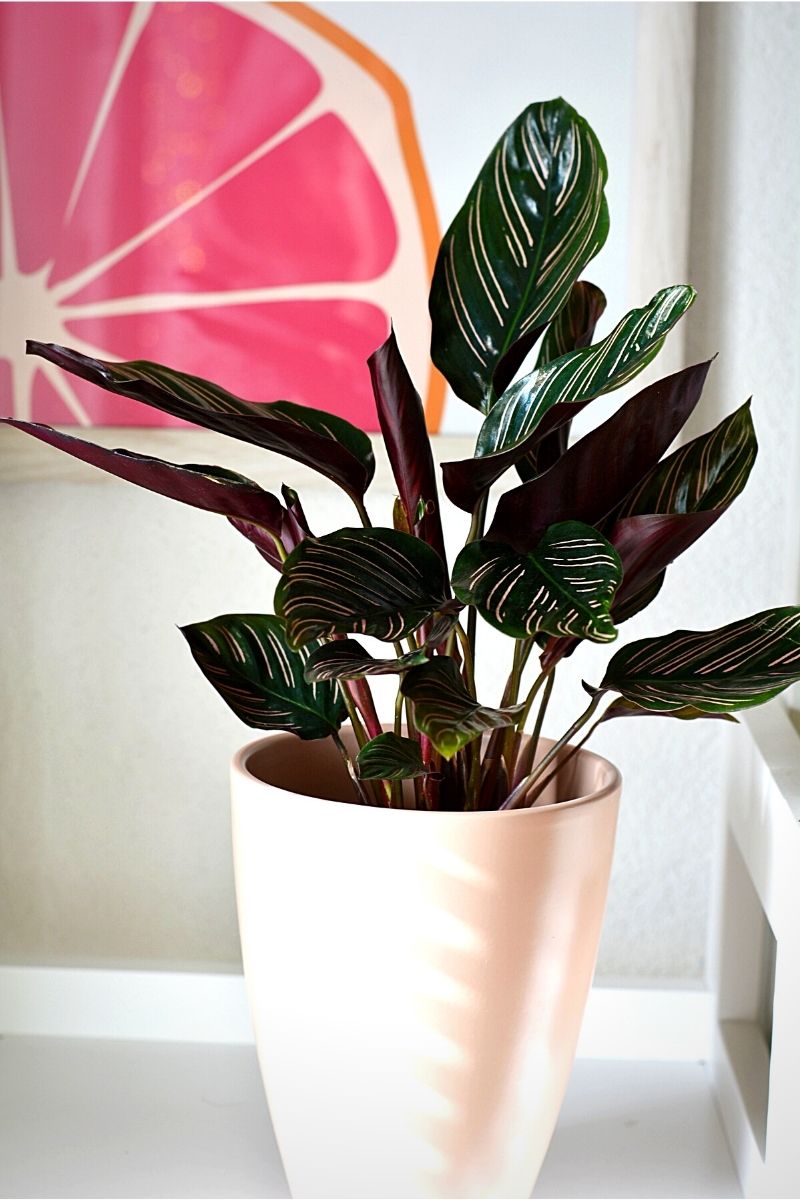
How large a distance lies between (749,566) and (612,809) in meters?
0.41

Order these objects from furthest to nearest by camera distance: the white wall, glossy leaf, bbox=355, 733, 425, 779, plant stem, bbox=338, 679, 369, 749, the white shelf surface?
the white wall → the white shelf surface → plant stem, bbox=338, 679, 369, 749 → glossy leaf, bbox=355, 733, 425, 779

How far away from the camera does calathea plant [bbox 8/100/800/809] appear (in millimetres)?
643

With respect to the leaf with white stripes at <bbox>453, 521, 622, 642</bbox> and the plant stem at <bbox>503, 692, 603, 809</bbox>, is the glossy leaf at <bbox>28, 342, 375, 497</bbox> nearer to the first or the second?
the leaf with white stripes at <bbox>453, 521, 622, 642</bbox>

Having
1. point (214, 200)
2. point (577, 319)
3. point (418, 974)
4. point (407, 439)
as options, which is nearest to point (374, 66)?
point (214, 200)

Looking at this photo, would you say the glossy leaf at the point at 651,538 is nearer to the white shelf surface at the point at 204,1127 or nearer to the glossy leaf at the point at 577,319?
the glossy leaf at the point at 577,319

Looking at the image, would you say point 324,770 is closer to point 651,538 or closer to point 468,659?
point 468,659

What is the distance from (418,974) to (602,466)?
35 centimetres

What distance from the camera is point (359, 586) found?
2.19 ft

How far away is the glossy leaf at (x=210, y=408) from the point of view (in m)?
0.65

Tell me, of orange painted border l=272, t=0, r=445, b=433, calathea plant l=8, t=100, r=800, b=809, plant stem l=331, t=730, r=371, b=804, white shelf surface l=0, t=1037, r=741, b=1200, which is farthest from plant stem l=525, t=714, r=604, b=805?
orange painted border l=272, t=0, r=445, b=433

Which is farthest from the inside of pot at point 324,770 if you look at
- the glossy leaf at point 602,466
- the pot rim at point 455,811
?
the glossy leaf at point 602,466

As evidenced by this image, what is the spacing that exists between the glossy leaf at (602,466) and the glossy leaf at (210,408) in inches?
4.2

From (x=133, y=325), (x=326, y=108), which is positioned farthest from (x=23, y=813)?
(x=326, y=108)

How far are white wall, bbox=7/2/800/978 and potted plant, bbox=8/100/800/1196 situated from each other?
30 centimetres
